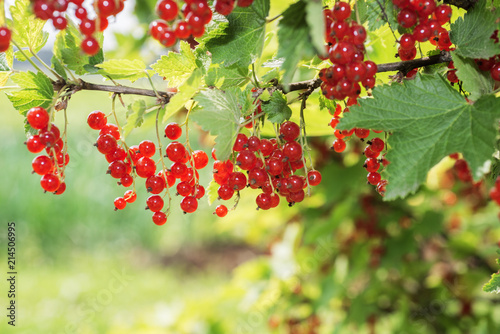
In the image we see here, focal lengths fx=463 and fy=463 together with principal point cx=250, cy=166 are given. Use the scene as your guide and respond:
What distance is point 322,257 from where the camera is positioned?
6.89 ft

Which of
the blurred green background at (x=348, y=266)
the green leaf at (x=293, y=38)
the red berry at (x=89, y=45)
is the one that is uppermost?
the red berry at (x=89, y=45)

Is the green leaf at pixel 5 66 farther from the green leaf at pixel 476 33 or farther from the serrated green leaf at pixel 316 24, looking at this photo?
the green leaf at pixel 476 33

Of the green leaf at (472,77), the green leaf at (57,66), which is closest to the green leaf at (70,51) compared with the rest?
the green leaf at (57,66)

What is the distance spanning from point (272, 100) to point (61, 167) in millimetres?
395

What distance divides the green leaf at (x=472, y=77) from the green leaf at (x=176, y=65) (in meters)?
0.45

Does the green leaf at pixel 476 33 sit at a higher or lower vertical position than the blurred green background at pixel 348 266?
higher

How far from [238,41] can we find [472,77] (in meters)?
0.39

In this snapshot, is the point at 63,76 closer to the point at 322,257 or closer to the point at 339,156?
the point at 339,156

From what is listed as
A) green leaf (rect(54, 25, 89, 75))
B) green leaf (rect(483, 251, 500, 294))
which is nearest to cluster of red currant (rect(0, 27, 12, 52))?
green leaf (rect(54, 25, 89, 75))

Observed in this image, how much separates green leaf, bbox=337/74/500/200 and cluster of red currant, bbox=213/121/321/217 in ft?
0.41

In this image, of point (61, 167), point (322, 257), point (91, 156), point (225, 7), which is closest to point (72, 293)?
point (91, 156)

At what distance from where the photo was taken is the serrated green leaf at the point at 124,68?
79 centimetres

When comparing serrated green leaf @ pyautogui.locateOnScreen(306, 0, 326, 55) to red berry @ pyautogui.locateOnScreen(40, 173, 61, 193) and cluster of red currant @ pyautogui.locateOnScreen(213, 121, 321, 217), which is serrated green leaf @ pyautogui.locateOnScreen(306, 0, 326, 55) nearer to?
cluster of red currant @ pyautogui.locateOnScreen(213, 121, 321, 217)

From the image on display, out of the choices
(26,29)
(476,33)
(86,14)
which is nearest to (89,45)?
(86,14)
